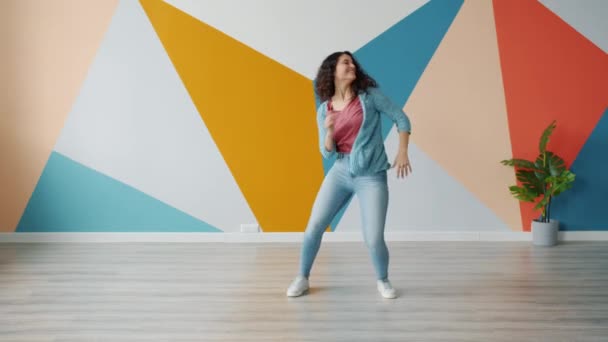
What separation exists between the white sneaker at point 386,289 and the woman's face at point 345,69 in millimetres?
1122

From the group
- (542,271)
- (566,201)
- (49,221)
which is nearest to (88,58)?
(49,221)

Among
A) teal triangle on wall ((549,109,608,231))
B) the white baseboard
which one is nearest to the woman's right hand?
the white baseboard

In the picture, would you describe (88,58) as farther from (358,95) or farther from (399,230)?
(399,230)

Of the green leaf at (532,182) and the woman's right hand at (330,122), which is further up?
the green leaf at (532,182)

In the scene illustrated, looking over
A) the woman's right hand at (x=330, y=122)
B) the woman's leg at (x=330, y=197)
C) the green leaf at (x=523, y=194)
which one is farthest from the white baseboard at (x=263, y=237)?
the woman's right hand at (x=330, y=122)

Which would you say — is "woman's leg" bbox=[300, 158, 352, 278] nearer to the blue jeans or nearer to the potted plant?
the blue jeans

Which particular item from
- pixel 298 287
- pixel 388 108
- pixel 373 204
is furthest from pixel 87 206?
pixel 388 108

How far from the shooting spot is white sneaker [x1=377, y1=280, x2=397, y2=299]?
3.09 metres

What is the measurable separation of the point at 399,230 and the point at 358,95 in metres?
1.80

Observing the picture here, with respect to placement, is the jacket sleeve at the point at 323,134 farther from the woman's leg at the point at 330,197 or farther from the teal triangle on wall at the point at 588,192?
the teal triangle on wall at the point at 588,192

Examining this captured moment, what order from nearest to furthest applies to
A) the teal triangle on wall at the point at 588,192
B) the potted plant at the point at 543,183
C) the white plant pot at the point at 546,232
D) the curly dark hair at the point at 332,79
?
1. the curly dark hair at the point at 332,79
2. the potted plant at the point at 543,183
3. the white plant pot at the point at 546,232
4. the teal triangle on wall at the point at 588,192

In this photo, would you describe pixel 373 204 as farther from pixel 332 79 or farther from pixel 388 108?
pixel 332 79

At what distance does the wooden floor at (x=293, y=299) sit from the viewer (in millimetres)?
2637

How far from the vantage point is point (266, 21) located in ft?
14.5
